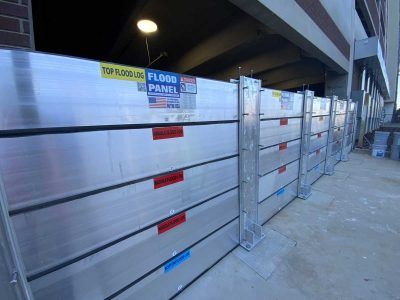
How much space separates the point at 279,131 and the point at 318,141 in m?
2.30

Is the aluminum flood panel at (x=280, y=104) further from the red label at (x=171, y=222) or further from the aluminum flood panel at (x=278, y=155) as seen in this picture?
the red label at (x=171, y=222)

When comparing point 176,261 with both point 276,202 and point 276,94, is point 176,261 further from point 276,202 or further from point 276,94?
point 276,94

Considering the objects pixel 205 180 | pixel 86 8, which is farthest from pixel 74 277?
pixel 86 8

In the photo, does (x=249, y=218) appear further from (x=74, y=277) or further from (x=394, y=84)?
(x=394, y=84)

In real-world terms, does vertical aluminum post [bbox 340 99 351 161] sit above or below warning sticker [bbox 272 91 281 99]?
below

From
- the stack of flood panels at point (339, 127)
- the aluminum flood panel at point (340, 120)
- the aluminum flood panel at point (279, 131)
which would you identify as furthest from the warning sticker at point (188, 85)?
the aluminum flood panel at point (340, 120)

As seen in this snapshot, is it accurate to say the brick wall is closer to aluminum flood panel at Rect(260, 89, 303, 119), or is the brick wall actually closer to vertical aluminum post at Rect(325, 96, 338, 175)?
aluminum flood panel at Rect(260, 89, 303, 119)

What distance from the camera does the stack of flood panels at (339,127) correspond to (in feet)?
20.3

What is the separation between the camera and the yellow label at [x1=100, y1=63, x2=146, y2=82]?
1.40 metres

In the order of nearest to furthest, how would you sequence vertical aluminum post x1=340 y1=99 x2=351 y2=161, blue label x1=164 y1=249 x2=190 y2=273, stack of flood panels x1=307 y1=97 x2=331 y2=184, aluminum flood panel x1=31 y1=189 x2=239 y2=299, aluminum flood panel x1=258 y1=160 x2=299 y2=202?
aluminum flood panel x1=31 y1=189 x2=239 y2=299 → blue label x1=164 y1=249 x2=190 y2=273 → aluminum flood panel x1=258 y1=160 x2=299 y2=202 → stack of flood panels x1=307 y1=97 x2=331 y2=184 → vertical aluminum post x1=340 y1=99 x2=351 y2=161

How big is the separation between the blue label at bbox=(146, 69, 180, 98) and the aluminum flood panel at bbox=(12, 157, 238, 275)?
744 millimetres

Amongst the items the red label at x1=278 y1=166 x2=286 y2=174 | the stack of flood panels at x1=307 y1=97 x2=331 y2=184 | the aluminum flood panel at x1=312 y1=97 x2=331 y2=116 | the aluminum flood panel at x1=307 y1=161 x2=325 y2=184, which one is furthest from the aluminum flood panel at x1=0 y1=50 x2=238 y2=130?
the aluminum flood panel at x1=307 y1=161 x2=325 y2=184

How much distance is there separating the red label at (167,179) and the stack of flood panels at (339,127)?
5874mm

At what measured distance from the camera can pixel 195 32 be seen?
204 inches
